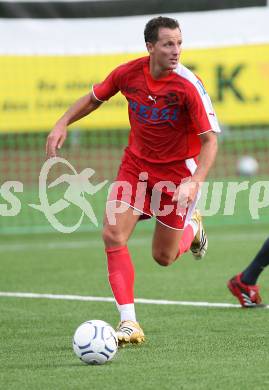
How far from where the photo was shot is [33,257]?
12.6 m

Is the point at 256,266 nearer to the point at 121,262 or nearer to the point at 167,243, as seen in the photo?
the point at 167,243

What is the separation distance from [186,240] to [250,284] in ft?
2.63

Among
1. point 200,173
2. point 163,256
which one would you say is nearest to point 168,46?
point 200,173

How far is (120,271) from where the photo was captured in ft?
23.6

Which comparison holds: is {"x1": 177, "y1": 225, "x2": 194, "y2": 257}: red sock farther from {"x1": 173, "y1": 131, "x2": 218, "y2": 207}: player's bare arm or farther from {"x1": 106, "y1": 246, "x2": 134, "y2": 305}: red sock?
{"x1": 173, "y1": 131, "x2": 218, "y2": 207}: player's bare arm

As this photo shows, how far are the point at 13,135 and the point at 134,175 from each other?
1699 cm

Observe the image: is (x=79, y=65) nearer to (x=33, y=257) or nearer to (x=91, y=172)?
(x=33, y=257)

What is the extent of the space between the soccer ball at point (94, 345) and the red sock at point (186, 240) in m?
1.66

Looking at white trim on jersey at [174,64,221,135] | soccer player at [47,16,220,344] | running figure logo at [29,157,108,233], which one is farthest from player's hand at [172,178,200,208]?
running figure logo at [29,157,108,233]

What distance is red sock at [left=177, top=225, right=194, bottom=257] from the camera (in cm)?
793

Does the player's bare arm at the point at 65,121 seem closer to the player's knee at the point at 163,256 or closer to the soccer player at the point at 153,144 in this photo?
the soccer player at the point at 153,144

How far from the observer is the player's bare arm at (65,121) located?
23.6 feet

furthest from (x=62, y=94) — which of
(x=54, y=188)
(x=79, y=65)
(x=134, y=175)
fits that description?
(x=134, y=175)

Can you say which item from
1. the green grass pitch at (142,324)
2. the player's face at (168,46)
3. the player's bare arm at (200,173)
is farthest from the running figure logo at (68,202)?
the player's bare arm at (200,173)
